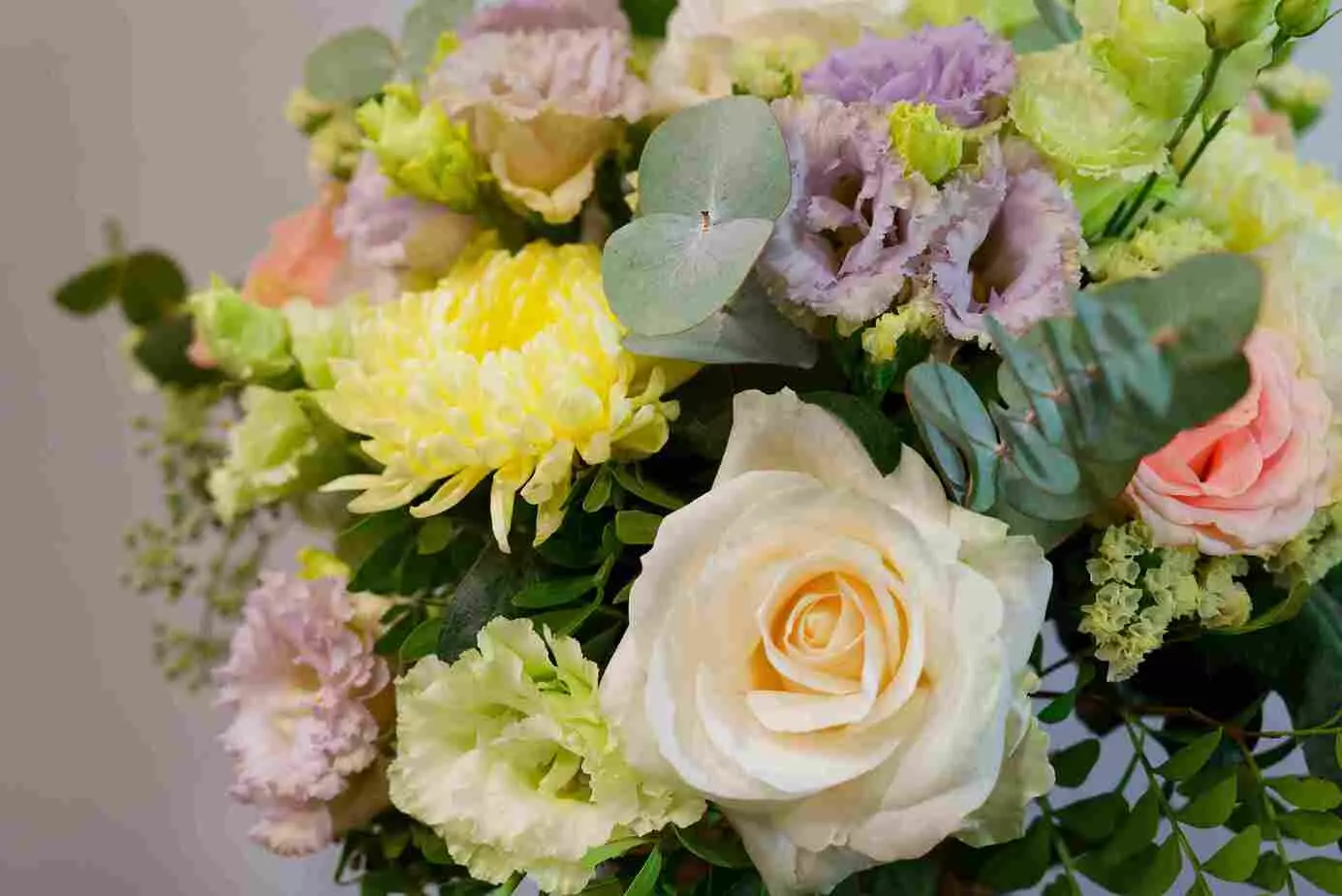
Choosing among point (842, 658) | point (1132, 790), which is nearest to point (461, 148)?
point (842, 658)

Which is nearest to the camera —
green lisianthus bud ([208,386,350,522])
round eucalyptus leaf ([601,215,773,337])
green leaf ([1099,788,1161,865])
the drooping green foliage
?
the drooping green foliage

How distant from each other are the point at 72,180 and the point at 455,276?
0.70 meters

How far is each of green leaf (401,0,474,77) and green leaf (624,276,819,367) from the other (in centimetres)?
30

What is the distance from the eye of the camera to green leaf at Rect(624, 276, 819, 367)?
0.48 metres

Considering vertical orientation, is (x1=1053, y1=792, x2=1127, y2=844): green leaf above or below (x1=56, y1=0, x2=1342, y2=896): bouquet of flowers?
below

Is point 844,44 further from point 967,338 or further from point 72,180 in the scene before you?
point 72,180

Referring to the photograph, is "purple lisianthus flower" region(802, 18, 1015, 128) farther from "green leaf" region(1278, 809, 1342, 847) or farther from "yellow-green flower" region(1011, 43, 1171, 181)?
"green leaf" region(1278, 809, 1342, 847)

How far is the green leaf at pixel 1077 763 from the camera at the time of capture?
1.91ft

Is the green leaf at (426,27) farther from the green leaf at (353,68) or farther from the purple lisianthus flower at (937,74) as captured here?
the purple lisianthus flower at (937,74)

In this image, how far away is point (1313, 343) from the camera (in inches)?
19.0

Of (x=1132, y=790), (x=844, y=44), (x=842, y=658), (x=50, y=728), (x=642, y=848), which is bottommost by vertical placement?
(x=50, y=728)

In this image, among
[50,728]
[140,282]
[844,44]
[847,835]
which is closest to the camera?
[847,835]

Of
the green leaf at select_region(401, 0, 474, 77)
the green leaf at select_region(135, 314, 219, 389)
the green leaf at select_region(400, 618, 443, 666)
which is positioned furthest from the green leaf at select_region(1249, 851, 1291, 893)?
the green leaf at select_region(135, 314, 219, 389)

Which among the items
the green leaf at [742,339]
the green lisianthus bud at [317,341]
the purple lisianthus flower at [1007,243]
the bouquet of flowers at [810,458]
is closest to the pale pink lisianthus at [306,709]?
the bouquet of flowers at [810,458]
